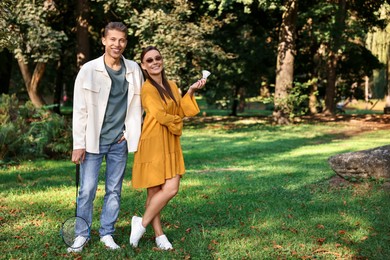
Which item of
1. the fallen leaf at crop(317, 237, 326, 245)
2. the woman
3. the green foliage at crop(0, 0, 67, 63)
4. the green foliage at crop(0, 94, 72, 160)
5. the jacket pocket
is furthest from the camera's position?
the green foliage at crop(0, 0, 67, 63)

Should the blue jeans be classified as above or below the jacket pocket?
below

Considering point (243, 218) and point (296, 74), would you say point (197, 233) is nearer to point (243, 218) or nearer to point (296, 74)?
point (243, 218)

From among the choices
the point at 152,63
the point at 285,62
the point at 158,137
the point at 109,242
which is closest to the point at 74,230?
the point at 109,242

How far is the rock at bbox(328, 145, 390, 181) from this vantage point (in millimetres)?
8320

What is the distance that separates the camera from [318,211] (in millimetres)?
6930

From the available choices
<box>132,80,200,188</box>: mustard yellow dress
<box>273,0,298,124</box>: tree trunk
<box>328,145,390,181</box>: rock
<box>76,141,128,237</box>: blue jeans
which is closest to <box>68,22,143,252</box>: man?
<box>76,141,128,237</box>: blue jeans

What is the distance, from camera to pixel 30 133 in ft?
39.2

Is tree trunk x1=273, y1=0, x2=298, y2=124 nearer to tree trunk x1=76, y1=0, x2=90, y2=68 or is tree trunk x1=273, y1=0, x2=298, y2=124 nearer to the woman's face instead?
tree trunk x1=76, y1=0, x2=90, y2=68

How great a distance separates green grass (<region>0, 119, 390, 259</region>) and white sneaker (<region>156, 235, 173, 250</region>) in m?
0.10

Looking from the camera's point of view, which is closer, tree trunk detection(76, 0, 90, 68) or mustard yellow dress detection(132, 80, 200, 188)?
mustard yellow dress detection(132, 80, 200, 188)

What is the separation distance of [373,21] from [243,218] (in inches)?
984

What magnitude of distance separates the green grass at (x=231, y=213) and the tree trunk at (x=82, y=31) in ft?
35.8

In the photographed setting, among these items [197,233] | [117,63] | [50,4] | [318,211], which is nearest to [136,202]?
[197,233]

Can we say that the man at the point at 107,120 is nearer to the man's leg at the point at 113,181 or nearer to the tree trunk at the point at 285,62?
the man's leg at the point at 113,181
